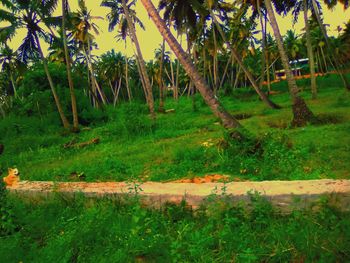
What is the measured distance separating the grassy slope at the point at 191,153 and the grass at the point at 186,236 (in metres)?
2.45

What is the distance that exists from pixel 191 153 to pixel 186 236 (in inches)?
210

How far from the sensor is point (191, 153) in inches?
363

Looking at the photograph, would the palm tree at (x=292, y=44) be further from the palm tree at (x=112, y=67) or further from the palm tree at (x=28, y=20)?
the palm tree at (x=28, y=20)

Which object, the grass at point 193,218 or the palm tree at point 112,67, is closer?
the grass at point 193,218

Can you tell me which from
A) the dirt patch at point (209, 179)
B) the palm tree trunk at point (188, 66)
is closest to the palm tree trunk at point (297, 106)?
the palm tree trunk at point (188, 66)

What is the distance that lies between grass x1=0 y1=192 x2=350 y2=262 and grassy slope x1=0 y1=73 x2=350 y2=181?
2.45 m

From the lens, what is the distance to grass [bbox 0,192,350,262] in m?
3.37

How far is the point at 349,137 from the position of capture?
9.26 metres

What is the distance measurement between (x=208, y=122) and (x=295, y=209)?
461 inches

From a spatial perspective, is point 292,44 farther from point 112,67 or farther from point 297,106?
point 297,106

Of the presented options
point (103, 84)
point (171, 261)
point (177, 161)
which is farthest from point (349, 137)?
point (103, 84)

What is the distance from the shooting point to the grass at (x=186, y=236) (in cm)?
337

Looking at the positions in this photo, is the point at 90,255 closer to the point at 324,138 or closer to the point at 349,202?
the point at 349,202

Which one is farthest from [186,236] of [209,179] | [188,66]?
[188,66]
